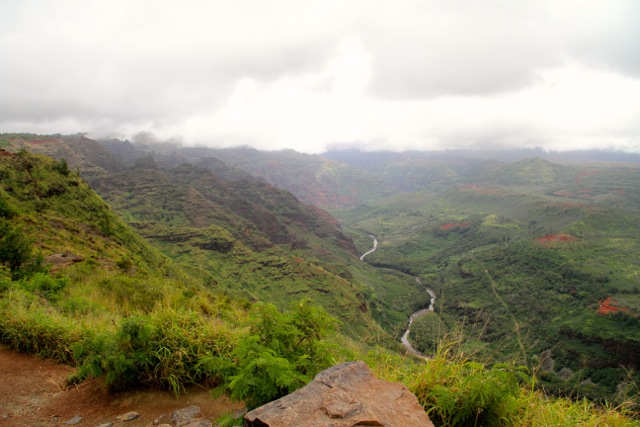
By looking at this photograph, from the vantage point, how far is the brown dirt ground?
6266mm

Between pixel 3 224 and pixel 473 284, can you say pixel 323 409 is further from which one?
pixel 473 284

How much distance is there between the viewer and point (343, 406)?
4590 mm

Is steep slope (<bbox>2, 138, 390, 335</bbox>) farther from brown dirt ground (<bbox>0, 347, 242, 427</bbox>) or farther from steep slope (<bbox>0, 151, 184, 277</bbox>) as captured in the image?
brown dirt ground (<bbox>0, 347, 242, 427</bbox>)

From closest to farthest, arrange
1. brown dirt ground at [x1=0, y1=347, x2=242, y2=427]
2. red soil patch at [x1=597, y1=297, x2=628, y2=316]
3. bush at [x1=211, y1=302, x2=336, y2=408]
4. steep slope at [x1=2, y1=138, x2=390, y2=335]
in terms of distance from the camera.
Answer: bush at [x1=211, y1=302, x2=336, y2=408]
brown dirt ground at [x1=0, y1=347, x2=242, y2=427]
steep slope at [x1=2, y1=138, x2=390, y2=335]
red soil patch at [x1=597, y1=297, x2=628, y2=316]

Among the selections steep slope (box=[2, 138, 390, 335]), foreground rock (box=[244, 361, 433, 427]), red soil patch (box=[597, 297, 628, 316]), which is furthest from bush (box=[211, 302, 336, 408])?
red soil patch (box=[597, 297, 628, 316])

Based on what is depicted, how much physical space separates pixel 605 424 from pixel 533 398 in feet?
3.30

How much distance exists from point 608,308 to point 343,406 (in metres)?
150

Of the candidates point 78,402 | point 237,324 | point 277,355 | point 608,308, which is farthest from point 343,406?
point 608,308

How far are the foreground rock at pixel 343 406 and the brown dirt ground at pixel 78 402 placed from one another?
7.29 feet

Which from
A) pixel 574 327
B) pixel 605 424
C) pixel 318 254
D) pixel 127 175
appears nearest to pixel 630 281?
pixel 574 327

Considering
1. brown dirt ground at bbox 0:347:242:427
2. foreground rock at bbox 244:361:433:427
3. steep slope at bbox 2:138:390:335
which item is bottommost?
steep slope at bbox 2:138:390:335

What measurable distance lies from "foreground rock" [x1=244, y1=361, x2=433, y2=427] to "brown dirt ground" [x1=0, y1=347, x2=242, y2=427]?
2.22 m

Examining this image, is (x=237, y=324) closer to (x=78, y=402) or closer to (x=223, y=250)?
(x=78, y=402)

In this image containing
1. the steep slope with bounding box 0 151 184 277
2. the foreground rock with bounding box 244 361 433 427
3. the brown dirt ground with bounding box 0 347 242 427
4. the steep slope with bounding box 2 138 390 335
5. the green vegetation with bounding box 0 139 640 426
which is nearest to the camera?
the foreground rock with bounding box 244 361 433 427
